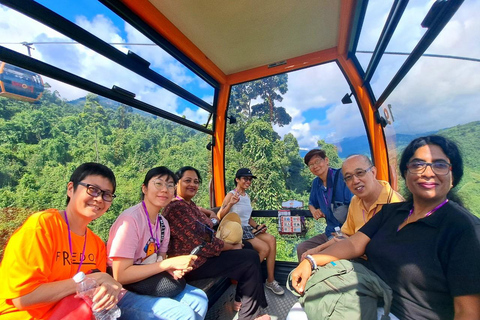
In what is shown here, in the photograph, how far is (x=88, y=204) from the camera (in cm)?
117

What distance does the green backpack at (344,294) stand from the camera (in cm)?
97

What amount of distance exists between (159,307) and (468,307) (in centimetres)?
155

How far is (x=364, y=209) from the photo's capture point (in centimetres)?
163

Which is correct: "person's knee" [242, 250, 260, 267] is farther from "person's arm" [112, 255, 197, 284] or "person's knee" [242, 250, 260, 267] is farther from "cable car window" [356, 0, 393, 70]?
"cable car window" [356, 0, 393, 70]

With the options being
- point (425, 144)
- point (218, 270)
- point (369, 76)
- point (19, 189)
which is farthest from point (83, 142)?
point (369, 76)

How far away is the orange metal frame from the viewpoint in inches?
76.9

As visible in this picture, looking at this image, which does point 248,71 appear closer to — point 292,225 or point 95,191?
point 292,225

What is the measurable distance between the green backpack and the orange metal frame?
194 cm

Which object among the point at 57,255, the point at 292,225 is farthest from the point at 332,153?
the point at 57,255

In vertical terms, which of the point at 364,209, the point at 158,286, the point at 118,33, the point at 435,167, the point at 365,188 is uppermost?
the point at 118,33

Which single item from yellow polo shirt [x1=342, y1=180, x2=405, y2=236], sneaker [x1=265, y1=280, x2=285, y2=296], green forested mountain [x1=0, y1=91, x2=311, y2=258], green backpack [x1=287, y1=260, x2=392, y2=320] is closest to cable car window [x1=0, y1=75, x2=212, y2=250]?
green forested mountain [x1=0, y1=91, x2=311, y2=258]

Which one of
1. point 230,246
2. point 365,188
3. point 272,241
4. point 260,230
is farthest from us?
point 260,230

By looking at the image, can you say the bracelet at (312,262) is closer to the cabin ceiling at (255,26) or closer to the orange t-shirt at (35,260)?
the orange t-shirt at (35,260)

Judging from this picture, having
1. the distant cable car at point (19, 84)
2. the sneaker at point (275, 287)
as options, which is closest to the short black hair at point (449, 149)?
the sneaker at point (275, 287)
